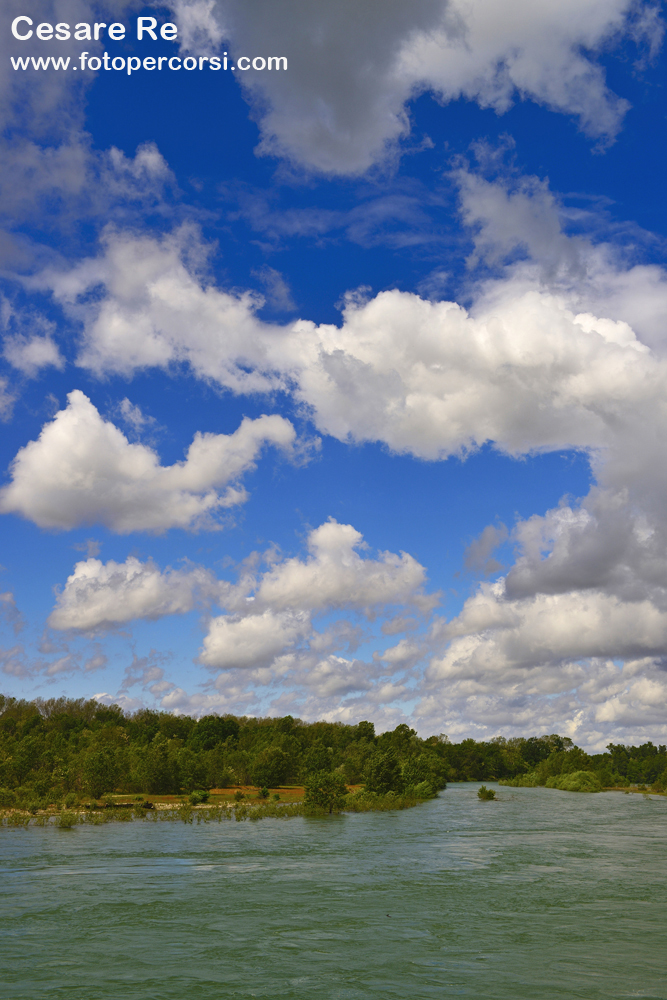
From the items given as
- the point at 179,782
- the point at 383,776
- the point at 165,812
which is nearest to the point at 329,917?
the point at 165,812

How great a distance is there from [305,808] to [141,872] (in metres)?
50.5

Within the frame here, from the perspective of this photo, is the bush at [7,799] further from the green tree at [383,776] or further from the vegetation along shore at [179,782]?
the green tree at [383,776]

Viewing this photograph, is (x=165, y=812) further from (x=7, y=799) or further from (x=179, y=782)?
(x=179, y=782)

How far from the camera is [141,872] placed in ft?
184

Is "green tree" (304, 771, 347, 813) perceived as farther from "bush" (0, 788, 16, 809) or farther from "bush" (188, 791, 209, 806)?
"bush" (0, 788, 16, 809)

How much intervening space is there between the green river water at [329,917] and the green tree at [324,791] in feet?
82.6

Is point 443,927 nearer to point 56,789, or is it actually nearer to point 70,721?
point 56,789

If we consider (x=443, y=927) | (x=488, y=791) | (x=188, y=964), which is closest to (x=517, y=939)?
(x=443, y=927)

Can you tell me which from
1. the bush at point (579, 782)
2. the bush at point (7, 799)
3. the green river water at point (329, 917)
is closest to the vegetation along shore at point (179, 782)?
the bush at point (7, 799)

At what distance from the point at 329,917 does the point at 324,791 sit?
64.0 m

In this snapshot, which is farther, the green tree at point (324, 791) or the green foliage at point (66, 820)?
the green tree at point (324, 791)

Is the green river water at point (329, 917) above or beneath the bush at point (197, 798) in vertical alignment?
above

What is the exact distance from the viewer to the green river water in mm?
30781

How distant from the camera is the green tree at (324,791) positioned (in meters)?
103
